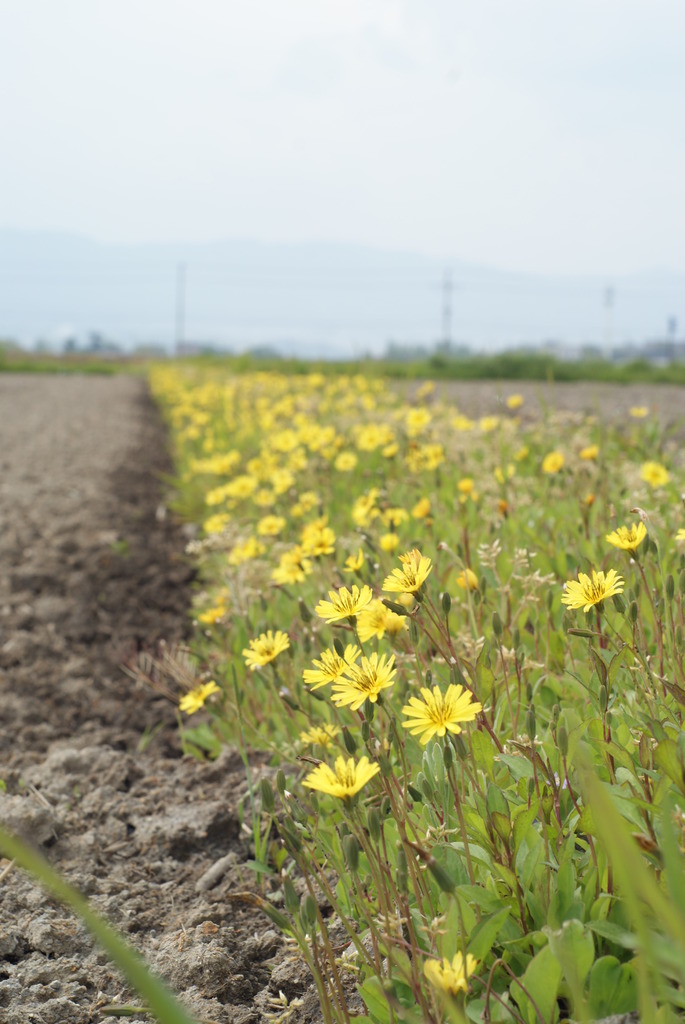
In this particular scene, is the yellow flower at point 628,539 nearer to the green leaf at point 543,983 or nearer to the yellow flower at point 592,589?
the yellow flower at point 592,589

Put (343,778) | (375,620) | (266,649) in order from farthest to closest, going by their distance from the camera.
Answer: (266,649) → (375,620) → (343,778)

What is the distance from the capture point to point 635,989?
1.06m

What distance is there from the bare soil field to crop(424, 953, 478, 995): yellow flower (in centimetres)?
45

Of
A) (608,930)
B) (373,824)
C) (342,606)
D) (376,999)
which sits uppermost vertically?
(342,606)

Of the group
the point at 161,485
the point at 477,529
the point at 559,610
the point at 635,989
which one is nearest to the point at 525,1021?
the point at 635,989

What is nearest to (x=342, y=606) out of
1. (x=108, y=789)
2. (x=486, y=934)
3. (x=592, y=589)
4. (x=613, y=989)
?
(x=592, y=589)

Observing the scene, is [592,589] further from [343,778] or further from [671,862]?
[671,862]

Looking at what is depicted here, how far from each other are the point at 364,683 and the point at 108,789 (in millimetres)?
1137

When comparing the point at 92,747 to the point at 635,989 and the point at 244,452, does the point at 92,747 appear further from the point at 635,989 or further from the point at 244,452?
the point at 244,452

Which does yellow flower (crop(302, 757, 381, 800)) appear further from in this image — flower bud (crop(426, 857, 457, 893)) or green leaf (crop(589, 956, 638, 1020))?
green leaf (crop(589, 956, 638, 1020))

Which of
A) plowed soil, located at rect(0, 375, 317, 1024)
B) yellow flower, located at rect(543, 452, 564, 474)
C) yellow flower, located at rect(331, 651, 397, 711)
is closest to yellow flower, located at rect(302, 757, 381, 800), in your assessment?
yellow flower, located at rect(331, 651, 397, 711)

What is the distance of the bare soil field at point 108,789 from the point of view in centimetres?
137

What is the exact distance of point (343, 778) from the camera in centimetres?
104

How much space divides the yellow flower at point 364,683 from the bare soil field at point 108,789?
546 millimetres
